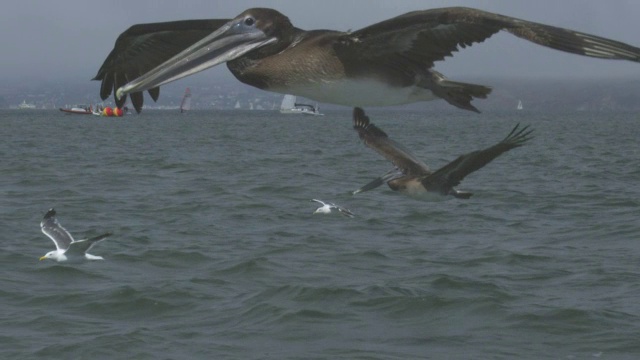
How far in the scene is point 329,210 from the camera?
29.2 metres

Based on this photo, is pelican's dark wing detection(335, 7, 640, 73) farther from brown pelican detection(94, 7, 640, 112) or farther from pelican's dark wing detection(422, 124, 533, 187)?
pelican's dark wing detection(422, 124, 533, 187)

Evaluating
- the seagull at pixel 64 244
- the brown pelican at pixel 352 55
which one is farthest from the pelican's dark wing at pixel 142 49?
the seagull at pixel 64 244

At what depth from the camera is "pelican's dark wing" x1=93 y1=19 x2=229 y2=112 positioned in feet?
19.9

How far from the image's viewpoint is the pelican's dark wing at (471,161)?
568 centimetres

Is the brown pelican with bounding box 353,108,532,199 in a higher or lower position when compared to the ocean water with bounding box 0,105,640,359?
higher

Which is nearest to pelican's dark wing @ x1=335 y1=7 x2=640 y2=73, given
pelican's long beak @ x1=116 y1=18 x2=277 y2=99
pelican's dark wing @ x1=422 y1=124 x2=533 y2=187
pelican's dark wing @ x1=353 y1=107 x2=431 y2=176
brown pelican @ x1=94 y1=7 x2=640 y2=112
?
brown pelican @ x1=94 y1=7 x2=640 y2=112

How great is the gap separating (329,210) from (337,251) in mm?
3459

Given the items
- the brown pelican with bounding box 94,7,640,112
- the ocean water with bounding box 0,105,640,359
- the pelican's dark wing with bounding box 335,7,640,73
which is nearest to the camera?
the pelican's dark wing with bounding box 335,7,640,73

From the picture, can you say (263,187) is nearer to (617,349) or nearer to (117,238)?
(117,238)

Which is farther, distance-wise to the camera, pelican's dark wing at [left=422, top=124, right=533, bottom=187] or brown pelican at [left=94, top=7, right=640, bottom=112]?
pelican's dark wing at [left=422, top=124, right=533, bottom=187]

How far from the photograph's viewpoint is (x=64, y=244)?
22.4 meters

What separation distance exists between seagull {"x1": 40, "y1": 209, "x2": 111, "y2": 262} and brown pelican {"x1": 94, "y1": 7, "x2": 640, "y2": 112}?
1575cm

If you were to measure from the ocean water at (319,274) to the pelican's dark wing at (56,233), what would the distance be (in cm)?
64

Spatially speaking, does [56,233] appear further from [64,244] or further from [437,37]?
[437,37]
